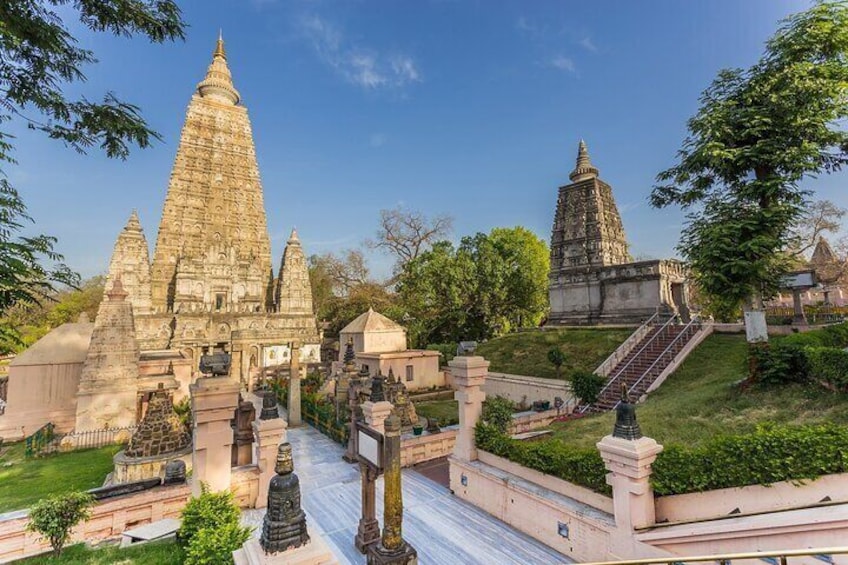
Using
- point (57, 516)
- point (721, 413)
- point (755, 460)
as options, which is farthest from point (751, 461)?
point (57, 516)

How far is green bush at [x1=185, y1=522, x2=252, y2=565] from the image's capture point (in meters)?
5.40

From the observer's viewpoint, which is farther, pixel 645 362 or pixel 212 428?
pixel 645 362

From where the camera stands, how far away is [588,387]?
15.9 meters

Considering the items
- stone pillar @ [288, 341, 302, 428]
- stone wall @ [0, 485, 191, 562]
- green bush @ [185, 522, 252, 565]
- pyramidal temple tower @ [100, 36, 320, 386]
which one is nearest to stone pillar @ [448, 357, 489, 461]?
green bush @ [185, 522, 252, 565]

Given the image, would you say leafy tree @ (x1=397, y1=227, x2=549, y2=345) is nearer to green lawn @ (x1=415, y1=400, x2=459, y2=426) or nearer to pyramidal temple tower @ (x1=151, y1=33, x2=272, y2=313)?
green lawn @ (x1=415, y1=400, x2=459, y2=426)

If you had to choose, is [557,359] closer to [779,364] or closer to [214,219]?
[779,364]

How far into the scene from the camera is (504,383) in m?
22.4

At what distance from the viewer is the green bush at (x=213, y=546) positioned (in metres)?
5.40

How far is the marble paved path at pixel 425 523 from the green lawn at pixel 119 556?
164cm

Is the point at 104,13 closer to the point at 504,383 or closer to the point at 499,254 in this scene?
the point at 504,383

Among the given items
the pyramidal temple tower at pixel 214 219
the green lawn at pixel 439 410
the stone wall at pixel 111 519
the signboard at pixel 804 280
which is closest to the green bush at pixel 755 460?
the stone wall at pixel 111 519

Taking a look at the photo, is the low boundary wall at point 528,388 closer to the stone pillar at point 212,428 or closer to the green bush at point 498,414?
the green bush at point 498,414

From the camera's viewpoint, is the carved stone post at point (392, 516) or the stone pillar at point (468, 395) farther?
the stone pillar at point (468, 395)

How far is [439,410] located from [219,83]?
42.7m
